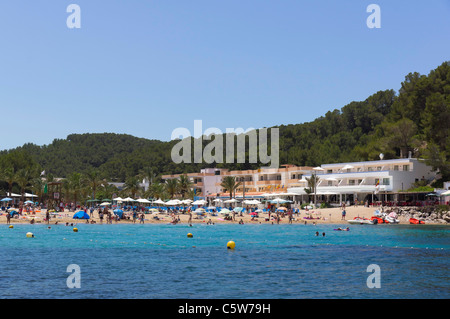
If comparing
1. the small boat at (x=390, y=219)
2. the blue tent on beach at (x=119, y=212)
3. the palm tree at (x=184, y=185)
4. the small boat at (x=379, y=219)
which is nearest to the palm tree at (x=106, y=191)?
the palm tree at (x=184, y=185)

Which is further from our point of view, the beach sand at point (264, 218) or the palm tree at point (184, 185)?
the palm tree at point (184, 185)

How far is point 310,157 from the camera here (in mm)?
109250

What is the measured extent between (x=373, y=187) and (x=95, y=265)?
196ft

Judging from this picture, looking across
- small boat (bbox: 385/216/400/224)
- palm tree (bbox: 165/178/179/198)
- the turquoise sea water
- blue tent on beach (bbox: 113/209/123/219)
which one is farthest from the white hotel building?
the turquoise sea water

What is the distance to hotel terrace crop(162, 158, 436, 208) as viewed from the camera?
7875 centimetres

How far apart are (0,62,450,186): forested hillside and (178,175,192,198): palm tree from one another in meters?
16.4

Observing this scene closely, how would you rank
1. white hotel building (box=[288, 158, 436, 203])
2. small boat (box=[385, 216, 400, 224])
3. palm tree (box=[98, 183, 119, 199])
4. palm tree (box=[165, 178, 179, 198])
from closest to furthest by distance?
small boat (box=[385, 216, 400, 224]) → white hotel building (box=[288, 158, 436, 203]) → palm tree (box=[165, 178, 179, 198]) → palm tree (box=[98, 183, 119, 199])

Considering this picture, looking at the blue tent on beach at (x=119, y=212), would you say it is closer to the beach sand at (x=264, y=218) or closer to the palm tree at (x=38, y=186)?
the beach sand at (x=264, y=218)

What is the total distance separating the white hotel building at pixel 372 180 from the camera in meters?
78.5

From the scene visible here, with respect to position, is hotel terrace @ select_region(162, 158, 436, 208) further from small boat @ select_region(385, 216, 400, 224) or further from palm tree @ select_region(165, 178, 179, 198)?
small boat @ select_region(385, 216, 400, 224)

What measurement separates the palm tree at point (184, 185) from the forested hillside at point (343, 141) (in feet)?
53.7
